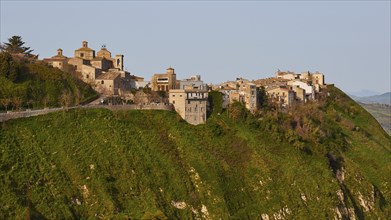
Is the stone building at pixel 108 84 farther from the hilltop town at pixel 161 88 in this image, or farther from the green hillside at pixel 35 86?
the green hillside at pixel 35 86

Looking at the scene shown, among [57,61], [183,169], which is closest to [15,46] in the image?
[57,61]

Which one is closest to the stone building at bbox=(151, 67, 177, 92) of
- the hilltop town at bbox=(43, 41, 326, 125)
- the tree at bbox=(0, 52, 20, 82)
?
the hilltop town at bbox=(43, 41, 326, 125)

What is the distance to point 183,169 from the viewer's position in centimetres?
6888

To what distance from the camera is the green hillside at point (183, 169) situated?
58531 mm

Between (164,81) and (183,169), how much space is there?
21.7 metres

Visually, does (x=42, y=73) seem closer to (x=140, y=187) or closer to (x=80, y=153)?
(x=80, y=153)

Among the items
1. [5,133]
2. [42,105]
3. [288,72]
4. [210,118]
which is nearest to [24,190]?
[5,133]

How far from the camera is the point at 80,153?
6369 centimetres

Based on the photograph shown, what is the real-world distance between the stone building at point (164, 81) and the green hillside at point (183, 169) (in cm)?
863

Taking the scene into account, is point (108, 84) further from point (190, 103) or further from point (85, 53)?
point (190, 103)

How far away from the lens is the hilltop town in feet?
257

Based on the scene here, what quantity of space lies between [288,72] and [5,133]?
217ft

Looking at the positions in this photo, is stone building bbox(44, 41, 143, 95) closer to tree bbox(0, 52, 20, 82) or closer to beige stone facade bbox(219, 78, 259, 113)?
tree bbox(0, 52, 20, 82)

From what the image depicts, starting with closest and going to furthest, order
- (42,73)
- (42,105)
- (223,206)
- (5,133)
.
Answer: (5,133) → (223,206) → (42,105) → (42,73)
